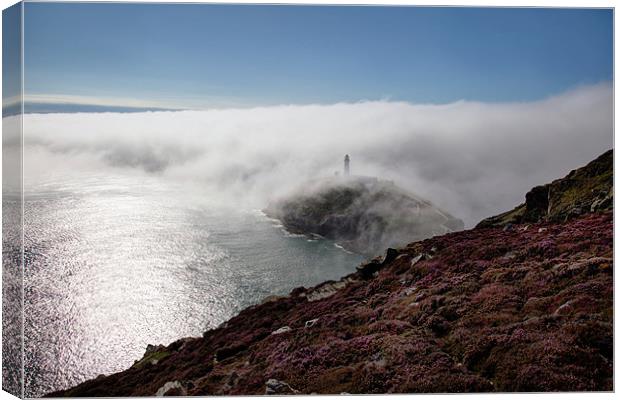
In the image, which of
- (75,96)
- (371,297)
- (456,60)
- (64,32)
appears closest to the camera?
(64,32)

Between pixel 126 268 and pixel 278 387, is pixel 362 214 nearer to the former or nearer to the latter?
pixel 278 387

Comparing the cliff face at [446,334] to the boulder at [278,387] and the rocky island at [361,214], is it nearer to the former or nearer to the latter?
the boulder at [278,387]

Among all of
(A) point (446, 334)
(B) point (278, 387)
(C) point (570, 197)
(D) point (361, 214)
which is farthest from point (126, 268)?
(C) point (570, 197)

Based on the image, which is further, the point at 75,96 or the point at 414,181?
the point at 414,181

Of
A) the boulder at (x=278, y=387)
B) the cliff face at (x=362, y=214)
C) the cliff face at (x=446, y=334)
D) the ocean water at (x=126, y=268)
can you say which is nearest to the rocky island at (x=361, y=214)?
the cliff face at (x=362, y=214)

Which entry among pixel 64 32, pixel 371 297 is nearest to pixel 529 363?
pixel 371 297

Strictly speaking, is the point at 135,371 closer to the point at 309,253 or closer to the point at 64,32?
the point at 309,253

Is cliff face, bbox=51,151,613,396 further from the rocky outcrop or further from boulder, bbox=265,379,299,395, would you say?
the rocky outcrop
